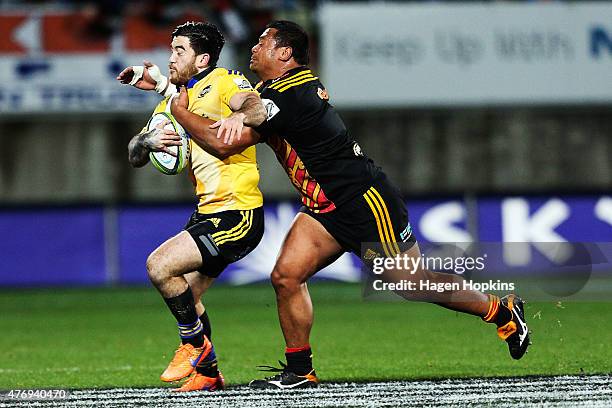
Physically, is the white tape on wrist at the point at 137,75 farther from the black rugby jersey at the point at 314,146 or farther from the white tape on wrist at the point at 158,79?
the black rugby jersey at the point at 314,146

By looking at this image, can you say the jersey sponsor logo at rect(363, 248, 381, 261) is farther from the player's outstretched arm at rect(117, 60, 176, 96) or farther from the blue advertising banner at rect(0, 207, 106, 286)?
the blue advertising banner at rect(0, 207, 106, 286)

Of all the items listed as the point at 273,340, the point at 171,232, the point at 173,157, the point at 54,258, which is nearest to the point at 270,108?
the point at 173,157

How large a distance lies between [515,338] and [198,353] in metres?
1.83

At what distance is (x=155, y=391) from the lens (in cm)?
708

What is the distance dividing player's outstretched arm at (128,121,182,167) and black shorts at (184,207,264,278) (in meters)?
0.44

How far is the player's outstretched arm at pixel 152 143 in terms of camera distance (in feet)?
23.0

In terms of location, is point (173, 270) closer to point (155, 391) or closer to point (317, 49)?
point (155, 391)

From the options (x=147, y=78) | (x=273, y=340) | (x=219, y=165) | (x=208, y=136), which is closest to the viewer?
(x=208, y=136)

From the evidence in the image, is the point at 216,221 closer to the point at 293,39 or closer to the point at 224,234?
the point at 224,234

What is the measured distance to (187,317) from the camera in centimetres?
704

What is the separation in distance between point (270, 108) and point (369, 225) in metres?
0.87

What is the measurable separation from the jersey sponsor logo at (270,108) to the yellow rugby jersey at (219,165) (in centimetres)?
18

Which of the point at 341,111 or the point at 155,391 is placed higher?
the point at 341,111

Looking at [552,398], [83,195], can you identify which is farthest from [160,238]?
[552,398]
